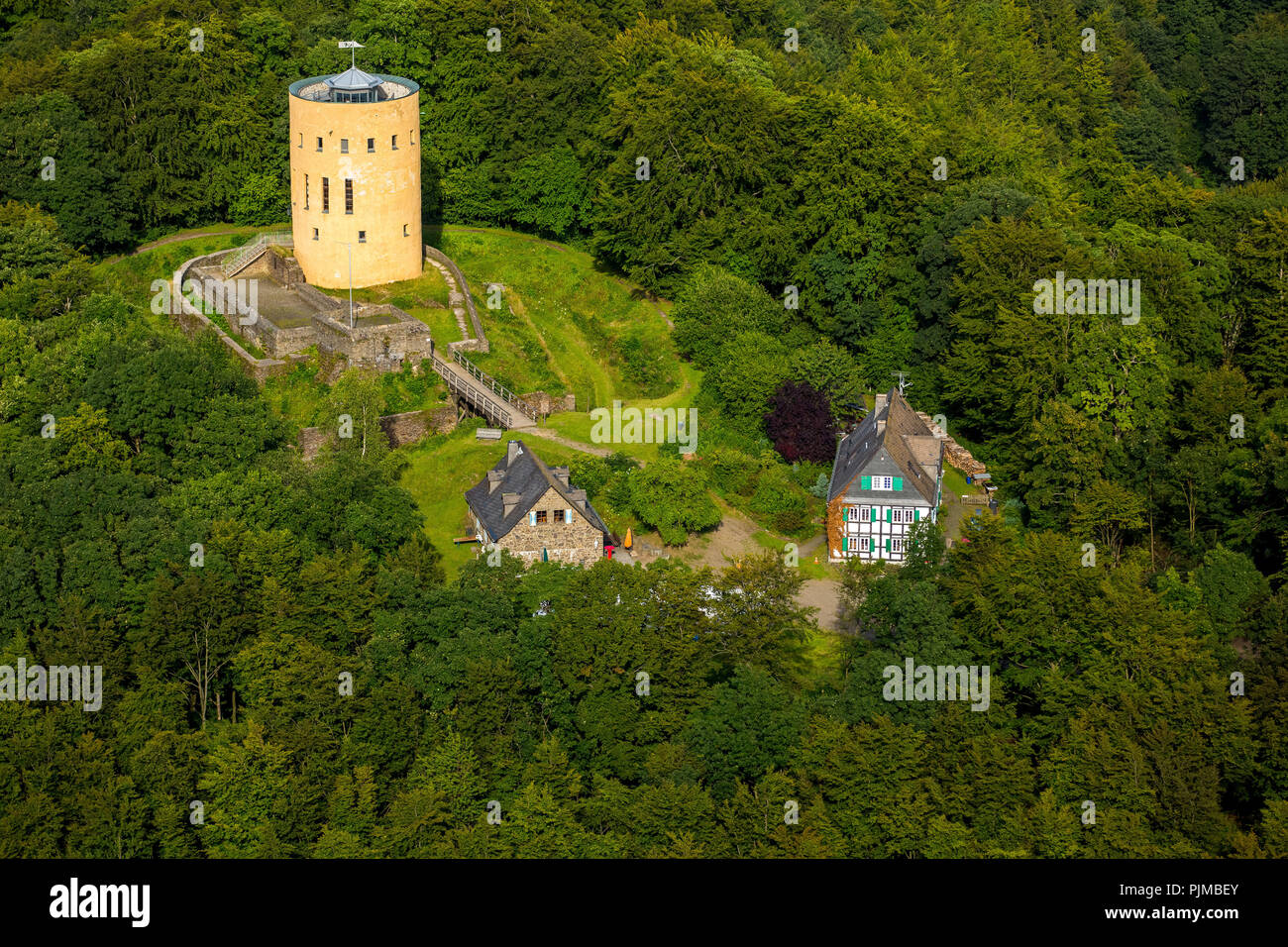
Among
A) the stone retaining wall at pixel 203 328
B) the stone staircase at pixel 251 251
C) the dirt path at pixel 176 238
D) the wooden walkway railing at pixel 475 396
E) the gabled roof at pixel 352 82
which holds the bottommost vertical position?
the wooden walkway railing at pixel 475 396

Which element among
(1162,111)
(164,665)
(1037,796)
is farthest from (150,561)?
(1162,111)

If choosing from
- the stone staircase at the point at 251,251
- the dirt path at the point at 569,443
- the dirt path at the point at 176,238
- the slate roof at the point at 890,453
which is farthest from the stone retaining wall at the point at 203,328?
the slate roof at the point at 890,453

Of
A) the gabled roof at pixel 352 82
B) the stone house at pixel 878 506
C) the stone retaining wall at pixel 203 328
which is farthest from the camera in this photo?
the gabled roof at pixel 352 82

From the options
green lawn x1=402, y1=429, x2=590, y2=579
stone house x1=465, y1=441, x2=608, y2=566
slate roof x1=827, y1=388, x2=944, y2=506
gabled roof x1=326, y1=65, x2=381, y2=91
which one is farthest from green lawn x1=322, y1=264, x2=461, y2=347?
slate roof x1=827, y1=388, x2=944, y2=506

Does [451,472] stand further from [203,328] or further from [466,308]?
[203,328]

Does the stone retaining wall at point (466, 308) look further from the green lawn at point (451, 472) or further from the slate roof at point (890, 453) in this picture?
the slate roof at point (890, 453)

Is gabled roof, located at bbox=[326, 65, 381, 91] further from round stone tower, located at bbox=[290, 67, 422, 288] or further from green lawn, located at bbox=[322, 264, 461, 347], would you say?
green lawn, located at bbox=[322, 264, 461, 347]

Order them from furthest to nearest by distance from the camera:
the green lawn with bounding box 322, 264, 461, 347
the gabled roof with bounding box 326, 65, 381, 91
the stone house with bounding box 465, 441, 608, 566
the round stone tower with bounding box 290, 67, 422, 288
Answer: the gabled roof with bounding box 326, 65, 381, 91, the green lawn with bounding box 322, 264, 461, 347, the round stone tower with bounding box 290, 67, 422, 288, the stone house with bounding box 465, 441, 608, 566
